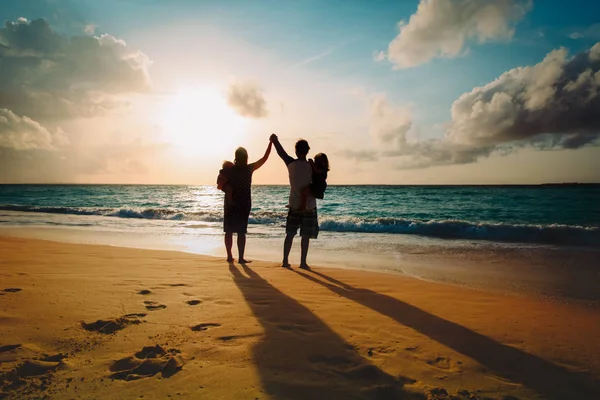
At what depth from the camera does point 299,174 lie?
6.31 meters

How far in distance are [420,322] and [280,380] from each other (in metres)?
1.93

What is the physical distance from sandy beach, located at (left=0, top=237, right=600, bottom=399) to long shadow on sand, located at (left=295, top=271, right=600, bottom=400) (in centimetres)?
1

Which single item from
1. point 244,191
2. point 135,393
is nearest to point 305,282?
point 244,191

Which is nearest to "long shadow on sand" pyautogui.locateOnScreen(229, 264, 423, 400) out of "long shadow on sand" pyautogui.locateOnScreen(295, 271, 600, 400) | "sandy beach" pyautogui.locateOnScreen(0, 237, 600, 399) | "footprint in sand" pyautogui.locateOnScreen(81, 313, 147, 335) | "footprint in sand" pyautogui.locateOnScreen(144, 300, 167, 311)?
"sandy beach" pyautogui.locateOnScreen(0, 237, 600, 399)

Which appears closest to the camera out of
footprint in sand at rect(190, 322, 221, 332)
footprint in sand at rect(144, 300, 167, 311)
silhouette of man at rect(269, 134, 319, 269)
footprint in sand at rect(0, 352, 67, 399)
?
footprint in sand at rect(0, 352, 67, 399)

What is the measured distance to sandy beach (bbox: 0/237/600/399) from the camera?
2.30m

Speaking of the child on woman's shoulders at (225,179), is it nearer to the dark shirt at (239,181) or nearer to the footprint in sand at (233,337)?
the dark shirt at (239,181)

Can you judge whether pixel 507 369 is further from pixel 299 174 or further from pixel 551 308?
pixel 299 174

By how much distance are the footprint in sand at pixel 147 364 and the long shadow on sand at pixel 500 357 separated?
7.39 feet

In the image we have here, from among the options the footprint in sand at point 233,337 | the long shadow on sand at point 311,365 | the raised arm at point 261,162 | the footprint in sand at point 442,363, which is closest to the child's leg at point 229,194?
the raised arm at point 261,162

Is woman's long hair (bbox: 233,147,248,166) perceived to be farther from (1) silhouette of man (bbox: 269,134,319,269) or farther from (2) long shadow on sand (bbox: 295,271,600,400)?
(2) long shadow on sand (bbox: 295,271,600,400)

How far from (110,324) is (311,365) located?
1902 millimetres

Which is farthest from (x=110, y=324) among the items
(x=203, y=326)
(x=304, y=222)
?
(x=304, y=222)

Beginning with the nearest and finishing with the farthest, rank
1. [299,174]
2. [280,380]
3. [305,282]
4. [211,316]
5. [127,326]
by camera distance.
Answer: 1. [280,380]
2. [127,326]
3. [211,316]
4. [305,282]
5. [299,174]
